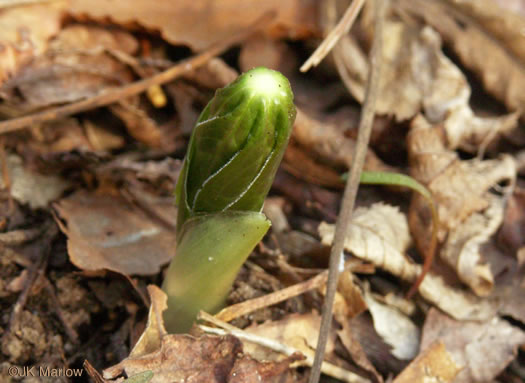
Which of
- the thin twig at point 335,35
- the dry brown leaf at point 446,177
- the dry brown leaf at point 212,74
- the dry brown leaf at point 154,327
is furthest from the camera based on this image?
the dry brown leaf at point 212,74

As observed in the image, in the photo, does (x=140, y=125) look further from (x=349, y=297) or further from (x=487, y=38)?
(x=487, y=38)

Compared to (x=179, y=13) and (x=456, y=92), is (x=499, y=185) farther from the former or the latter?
(x=179, y=13)

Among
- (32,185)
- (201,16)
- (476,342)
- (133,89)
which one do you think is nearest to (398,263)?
(476,342)

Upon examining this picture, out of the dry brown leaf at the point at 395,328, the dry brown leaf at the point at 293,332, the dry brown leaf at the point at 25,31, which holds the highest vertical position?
the dry brown leaf at the point at 25,31

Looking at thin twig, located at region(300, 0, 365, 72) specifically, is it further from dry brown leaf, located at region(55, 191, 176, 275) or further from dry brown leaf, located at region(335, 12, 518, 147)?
dry brown leaf, located at region(55, 191, 176, 275)

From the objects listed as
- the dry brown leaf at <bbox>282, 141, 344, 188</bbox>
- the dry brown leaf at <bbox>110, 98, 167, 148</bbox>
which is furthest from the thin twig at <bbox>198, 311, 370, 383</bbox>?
the dry brown leaf at <bbox>110, 98, 167, 148</bbox>

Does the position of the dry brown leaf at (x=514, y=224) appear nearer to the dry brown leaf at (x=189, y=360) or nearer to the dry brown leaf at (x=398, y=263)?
the dry brown leaf at (x=398, y=263)

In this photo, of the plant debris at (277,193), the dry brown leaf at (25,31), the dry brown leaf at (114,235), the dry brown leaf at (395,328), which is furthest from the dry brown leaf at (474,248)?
the dry brown leaf at (25,31)
